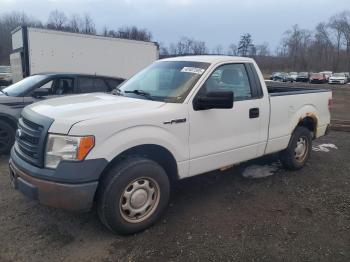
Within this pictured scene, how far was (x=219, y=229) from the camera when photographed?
12.3ft

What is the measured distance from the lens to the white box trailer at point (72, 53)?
10.7 m

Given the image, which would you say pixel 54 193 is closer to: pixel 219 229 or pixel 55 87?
pixel 219 229

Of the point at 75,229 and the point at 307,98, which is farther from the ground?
the point at 307,98

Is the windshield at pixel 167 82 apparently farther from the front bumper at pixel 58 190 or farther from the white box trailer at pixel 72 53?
the white box trailer at pixel 72 53

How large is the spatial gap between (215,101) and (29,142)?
199cm

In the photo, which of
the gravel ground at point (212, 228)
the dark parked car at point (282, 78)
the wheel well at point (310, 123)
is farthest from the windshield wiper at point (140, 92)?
the dark parked car at point (282, 78)

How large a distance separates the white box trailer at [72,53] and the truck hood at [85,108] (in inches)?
300

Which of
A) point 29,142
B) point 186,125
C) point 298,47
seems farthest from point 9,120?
point 298,47

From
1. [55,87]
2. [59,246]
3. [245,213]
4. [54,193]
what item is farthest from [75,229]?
[55,87]

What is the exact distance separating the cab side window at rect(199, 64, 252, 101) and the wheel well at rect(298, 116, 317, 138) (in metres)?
1.64

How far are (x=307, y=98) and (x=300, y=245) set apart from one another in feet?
9.70

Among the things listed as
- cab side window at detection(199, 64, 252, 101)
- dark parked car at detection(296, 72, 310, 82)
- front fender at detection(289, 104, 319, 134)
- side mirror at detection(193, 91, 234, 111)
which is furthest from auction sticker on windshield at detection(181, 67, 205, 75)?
dark parked car at detection(296, 72, 310, 82)

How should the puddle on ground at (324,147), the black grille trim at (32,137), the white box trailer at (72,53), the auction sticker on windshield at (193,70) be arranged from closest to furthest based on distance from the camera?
the black grille trim at (32,137) < the auction sticker on windshield at (193,70) < the puddle on ground at (324,147) < the white box trailer at (72,53)

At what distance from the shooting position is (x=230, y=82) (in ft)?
14.9
